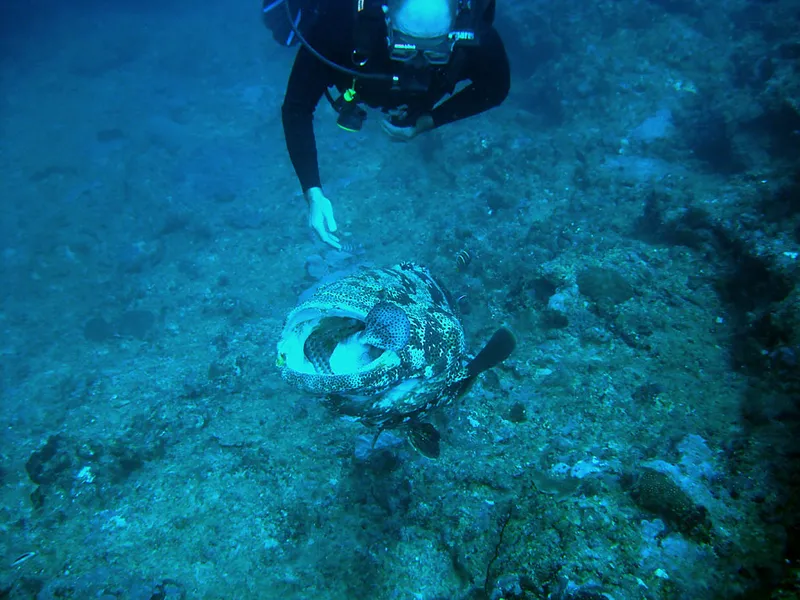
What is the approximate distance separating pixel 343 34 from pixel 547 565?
147 inches

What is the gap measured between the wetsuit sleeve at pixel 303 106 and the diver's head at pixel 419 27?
80 centimetres

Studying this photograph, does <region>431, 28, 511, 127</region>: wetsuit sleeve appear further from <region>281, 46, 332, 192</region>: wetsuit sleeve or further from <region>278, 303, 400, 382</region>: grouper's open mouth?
<region>278, 303, 400, 382</region>: grouper's open mouth

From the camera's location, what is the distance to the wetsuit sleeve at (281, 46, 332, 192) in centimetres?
309

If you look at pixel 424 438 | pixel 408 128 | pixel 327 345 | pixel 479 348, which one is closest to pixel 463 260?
pixel 479 348

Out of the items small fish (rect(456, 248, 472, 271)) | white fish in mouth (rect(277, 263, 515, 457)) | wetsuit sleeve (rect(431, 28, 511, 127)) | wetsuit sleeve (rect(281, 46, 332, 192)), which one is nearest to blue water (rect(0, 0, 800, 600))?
small fish (rect(456, 248, 472, 271))

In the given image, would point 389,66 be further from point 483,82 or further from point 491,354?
point 491,354

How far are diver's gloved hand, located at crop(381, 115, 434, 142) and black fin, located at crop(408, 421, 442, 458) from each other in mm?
2470

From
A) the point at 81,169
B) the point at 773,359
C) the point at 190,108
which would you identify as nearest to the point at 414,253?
the point at 773,359

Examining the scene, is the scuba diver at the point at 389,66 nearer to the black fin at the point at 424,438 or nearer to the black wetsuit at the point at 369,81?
the black wetsuit at the point at 369,81

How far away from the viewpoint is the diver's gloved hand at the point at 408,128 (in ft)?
11.2

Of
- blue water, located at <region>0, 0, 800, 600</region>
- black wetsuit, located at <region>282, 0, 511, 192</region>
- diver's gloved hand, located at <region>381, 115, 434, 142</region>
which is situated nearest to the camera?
blue water, located at <region>0, 0, 800, 600</region>

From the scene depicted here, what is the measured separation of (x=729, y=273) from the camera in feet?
12.1

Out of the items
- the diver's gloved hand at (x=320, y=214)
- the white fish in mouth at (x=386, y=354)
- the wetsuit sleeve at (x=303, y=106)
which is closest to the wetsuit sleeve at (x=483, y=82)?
the wetsuit sleeve at (x=303, y=106)

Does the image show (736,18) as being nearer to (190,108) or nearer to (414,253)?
(414,253)
